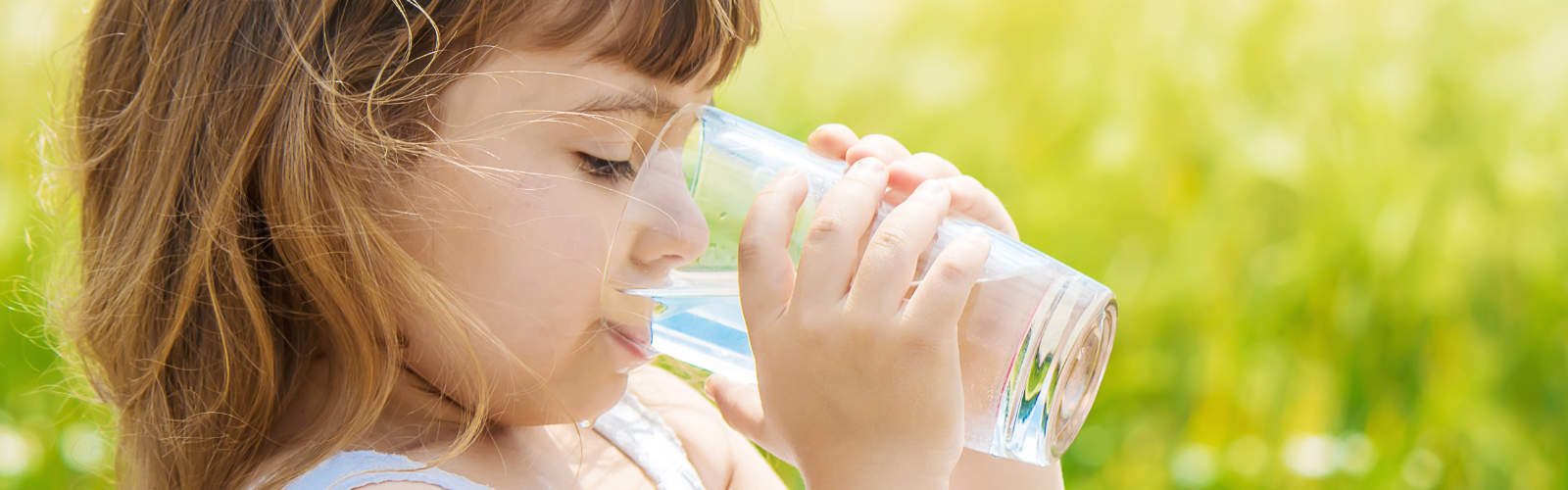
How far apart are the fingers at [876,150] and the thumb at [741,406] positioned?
0.66ft

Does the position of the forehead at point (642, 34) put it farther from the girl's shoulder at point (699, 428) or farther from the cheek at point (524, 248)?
the girl's shoulder at point (699, 428)

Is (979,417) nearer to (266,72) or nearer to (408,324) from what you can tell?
(408,324)

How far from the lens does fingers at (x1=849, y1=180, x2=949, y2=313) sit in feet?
2.47

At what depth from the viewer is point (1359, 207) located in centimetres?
168

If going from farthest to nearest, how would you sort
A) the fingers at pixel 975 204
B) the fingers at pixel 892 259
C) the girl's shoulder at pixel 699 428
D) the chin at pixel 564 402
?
the girl's shoulder at pixel 699 428, the fingers at pixel 975 204, the chin at pixel 564 402, the fingers at pixel 892 259

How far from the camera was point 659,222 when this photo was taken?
0.82 m

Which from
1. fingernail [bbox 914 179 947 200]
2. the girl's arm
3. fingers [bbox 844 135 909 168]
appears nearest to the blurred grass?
the girl's arm

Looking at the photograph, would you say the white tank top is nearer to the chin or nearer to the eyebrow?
the chin

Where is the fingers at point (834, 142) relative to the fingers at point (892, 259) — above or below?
above

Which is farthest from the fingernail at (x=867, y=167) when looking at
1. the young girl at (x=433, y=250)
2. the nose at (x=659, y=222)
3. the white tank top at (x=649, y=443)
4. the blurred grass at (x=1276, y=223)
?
the blurred grass at (x=1276, y=223)

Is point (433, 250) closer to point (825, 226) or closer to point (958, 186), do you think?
point (825, 226)

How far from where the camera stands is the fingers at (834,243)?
29.9 inches

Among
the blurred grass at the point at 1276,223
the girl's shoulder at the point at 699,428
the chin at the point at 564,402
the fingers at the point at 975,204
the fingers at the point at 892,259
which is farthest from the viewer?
the blurred grass at the point at 1276,223

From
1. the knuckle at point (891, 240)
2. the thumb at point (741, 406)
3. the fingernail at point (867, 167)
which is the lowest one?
the thumb at point (741, 406)
